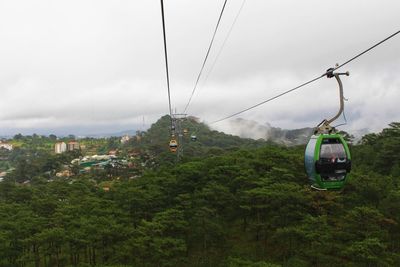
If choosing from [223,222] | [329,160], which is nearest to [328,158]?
[329,160]

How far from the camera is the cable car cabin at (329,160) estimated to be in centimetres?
1034

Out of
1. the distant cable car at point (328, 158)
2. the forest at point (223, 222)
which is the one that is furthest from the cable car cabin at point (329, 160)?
the forest at point (223, 222)

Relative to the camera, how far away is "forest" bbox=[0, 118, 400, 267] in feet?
88.0

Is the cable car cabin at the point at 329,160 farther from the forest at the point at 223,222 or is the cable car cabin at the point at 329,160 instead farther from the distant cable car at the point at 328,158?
the forest at the point at 223,222

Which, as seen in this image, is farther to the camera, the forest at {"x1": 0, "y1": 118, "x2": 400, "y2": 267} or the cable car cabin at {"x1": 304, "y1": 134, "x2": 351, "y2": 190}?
the forest at {"x1": 0, "y1": 118, "x2": 400, "y2": 267}

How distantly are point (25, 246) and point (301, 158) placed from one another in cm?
3080

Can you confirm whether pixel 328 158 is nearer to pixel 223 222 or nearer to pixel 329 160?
pixel 329 160

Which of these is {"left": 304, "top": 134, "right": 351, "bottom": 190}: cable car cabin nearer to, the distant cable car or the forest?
the distant cable car

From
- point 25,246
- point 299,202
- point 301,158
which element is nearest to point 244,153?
point 301,158

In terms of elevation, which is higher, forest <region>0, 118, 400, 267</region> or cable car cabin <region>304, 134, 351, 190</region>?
cable car cabin <region>304, 134, 351, 190</region>

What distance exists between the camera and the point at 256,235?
124 feet

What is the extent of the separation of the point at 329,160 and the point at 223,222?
28978 mm

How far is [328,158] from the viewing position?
10.4 meters

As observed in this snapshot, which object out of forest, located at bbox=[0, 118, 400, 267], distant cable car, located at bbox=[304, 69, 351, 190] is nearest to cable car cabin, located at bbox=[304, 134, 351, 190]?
distant cable car, located at bbox=[304, 69, 351, 190]
